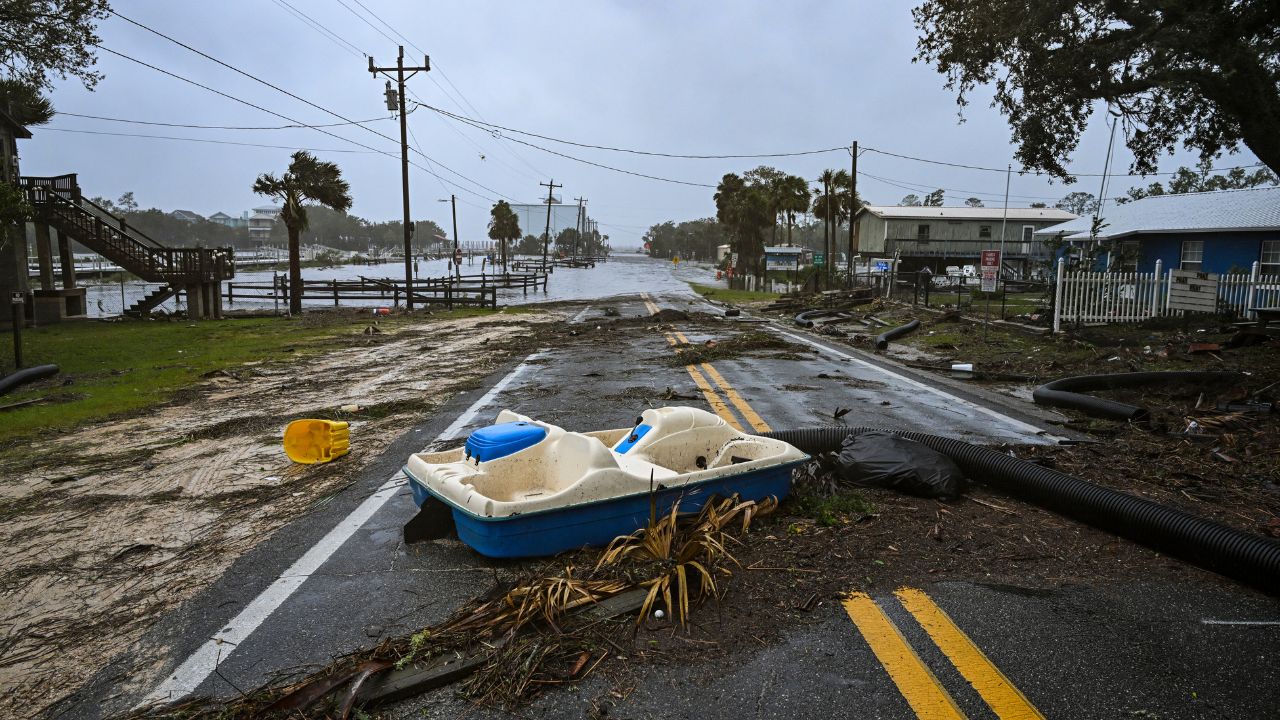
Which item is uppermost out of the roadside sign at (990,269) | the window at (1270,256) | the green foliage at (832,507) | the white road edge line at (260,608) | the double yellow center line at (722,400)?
the window at (1270,256)

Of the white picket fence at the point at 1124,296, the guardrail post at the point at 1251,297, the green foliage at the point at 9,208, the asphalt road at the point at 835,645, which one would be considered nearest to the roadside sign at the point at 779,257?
the white picket fence at the point at 1124,296

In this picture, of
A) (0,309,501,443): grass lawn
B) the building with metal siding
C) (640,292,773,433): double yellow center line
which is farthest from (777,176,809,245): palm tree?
(640,292,773,433): double yellow center line

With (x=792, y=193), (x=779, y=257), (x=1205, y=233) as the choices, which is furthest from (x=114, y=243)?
(x=792, y=193)

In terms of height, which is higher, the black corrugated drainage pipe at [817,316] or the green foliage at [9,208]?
the green foliage at [9,208]

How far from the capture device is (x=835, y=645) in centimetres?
314

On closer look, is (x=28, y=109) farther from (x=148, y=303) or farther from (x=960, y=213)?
(x=960, y=213)

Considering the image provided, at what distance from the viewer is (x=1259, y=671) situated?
2.93m

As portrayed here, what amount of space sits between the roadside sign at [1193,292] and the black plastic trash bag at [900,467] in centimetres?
1538

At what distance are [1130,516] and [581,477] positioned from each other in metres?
3.13

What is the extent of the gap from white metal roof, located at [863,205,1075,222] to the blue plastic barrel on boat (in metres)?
64.9

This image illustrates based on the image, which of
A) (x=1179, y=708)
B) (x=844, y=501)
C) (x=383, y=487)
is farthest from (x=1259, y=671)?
(x=383, y=487)

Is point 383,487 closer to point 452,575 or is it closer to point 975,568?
point 452,575

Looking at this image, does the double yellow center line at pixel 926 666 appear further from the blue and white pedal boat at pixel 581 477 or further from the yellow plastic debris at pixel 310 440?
the yellow plastic debris at pixel 310 440

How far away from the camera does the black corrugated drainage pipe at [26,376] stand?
11.5m
